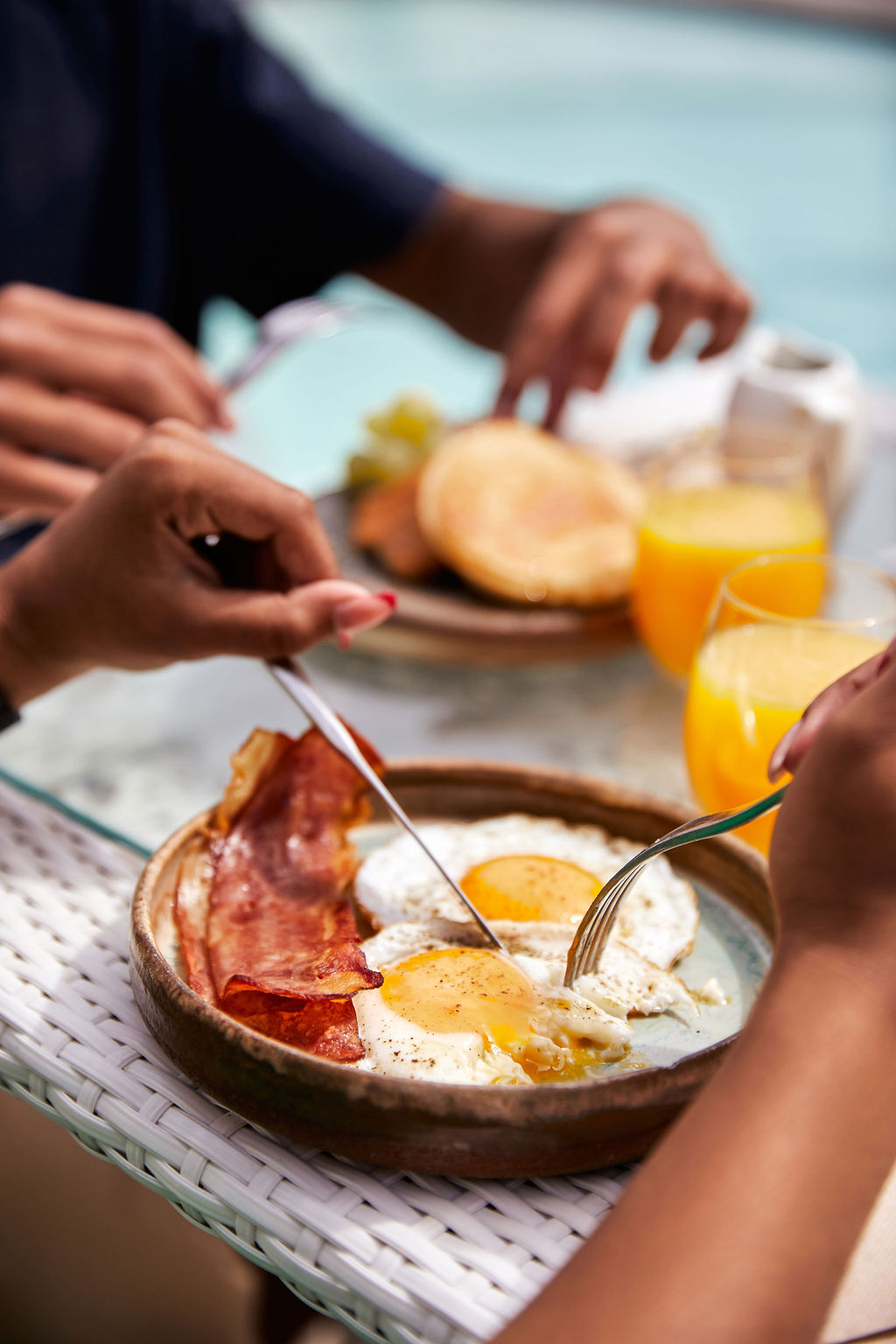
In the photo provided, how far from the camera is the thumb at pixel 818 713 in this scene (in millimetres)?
546

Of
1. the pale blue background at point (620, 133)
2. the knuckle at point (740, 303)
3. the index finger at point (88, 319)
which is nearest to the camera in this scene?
the index finger at point (88, 319)

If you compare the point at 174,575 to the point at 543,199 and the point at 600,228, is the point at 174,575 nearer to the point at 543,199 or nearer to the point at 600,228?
the point at 600,228

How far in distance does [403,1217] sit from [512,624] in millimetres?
614

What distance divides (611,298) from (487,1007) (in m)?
1.04

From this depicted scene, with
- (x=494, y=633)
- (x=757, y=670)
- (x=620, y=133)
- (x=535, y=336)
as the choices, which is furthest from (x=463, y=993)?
(x=620, y=133)

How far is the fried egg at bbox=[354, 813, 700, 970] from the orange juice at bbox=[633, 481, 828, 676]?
0.34m

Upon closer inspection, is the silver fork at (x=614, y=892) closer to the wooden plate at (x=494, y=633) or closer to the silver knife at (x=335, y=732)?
the silver knife at (x=335, y=732)

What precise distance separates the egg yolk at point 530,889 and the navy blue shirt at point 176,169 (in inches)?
47.1

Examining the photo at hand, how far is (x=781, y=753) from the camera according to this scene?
0.56 metres

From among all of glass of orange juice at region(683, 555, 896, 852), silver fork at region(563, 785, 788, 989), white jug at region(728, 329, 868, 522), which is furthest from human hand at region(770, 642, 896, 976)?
white jug at region(728, 329, 868, 522)

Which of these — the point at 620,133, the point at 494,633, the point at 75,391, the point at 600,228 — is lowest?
the point at 620,133

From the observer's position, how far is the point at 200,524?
29.2 inches

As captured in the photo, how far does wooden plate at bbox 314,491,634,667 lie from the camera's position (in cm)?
108

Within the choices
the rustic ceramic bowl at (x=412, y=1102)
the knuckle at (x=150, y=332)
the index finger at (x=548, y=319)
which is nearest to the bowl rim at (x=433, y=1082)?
the rustic ceramic bowl at (x=412, y=1102)
